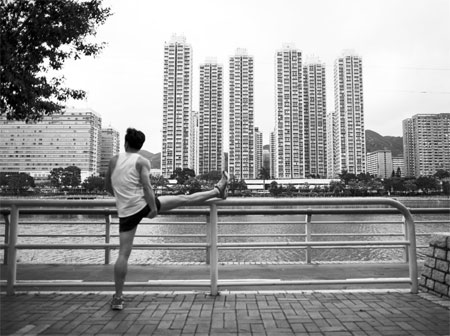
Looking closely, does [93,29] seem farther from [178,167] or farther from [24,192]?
[178,167]

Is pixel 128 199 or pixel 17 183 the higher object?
pixel 17 183

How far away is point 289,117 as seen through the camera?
11688 centimetres

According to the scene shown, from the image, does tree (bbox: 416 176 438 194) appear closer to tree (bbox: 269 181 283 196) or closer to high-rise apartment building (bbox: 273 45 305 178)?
high-rise apartment building (bbox: 273 45 305 178)

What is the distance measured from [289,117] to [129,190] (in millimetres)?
117160

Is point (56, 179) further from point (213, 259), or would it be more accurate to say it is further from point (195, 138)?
point (213, 259)

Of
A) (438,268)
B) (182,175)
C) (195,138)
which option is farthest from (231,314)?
(195,138)

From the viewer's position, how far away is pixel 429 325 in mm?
2893

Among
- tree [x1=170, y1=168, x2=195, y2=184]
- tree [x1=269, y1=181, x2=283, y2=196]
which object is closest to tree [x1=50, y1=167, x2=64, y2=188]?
tree [x1=170, y1=168, x2=195, y2=184]

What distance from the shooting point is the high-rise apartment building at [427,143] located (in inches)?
3856

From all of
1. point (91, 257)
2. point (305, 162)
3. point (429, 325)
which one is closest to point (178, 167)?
point (305, 162)

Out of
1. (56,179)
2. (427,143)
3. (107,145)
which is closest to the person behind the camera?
(56,179)

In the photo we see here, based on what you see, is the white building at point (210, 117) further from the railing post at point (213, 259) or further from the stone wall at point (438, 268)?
the railing post at point (213, 259)

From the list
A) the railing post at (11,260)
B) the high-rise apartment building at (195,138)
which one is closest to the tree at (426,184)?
the high-rise apartment building at (195,138)

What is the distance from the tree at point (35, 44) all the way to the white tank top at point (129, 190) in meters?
3.24
